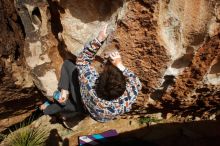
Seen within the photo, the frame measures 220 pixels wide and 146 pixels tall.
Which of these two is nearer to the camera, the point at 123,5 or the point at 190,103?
the point at 123,5

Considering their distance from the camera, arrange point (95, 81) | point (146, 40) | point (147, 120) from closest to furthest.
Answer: point (95, 81) → point (146, 40) → point (147, 120)

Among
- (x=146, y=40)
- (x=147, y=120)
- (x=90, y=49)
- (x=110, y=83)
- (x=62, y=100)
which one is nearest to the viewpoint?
(x=90, y=49)

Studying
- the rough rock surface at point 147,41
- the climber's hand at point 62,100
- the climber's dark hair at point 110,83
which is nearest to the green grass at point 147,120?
the rough rock surface at point 147,41

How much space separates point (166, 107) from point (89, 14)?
2092 mm

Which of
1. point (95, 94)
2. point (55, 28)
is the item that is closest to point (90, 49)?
point (95, 94)

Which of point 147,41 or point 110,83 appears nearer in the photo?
point 147,41

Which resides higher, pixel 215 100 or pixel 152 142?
pixel 215 100

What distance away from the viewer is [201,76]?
4.64 m

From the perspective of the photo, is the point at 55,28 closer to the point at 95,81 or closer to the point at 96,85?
the point at 96,85

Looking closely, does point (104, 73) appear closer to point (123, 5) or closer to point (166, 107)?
point (123, 5)

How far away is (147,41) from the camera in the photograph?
4.20 m

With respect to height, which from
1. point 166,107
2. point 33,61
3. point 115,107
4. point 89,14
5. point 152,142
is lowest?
point 152,142

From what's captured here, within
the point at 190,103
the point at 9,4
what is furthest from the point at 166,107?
the point at 9,4

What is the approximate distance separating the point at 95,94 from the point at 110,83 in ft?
3.28
